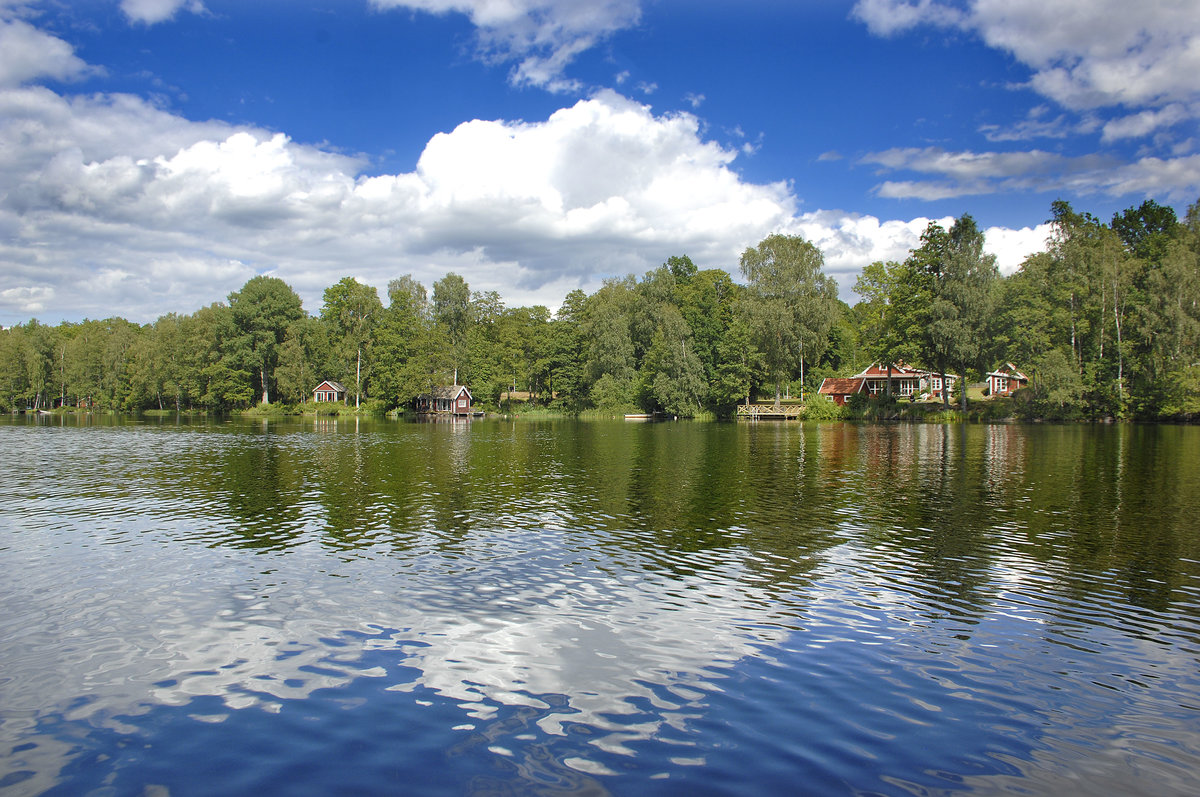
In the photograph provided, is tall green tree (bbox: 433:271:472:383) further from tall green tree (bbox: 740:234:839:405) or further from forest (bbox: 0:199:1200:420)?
tall green tree (bbox: 740:234:839:405)

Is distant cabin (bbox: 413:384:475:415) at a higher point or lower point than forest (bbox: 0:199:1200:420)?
lower

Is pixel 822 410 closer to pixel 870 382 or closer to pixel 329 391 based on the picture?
pixel 870 382

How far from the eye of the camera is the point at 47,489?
23516 millimetres

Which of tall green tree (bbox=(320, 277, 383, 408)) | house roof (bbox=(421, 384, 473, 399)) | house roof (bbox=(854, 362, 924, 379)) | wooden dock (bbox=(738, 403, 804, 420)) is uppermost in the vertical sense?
tall green tree (bbox=(320, 277, 383, 408))

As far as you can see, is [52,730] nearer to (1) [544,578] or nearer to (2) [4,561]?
(1) [544,578]

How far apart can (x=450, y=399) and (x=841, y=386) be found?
58.4 metres

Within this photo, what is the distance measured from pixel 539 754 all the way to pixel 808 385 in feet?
295

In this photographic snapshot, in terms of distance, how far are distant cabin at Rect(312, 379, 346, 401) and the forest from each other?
1514 millimetres

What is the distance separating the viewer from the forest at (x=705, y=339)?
64.7 meters

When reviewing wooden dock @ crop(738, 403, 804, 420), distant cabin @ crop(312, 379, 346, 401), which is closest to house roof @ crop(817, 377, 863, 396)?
wooden dock @ crop(738, 403, 804, 420)

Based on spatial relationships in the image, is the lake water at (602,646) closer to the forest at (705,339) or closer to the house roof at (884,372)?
the forest at (705,339)

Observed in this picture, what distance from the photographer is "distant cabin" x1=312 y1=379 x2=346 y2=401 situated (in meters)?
113

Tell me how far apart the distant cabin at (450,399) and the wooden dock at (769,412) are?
42.8 meters

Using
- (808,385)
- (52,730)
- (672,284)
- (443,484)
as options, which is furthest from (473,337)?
(52,730)
